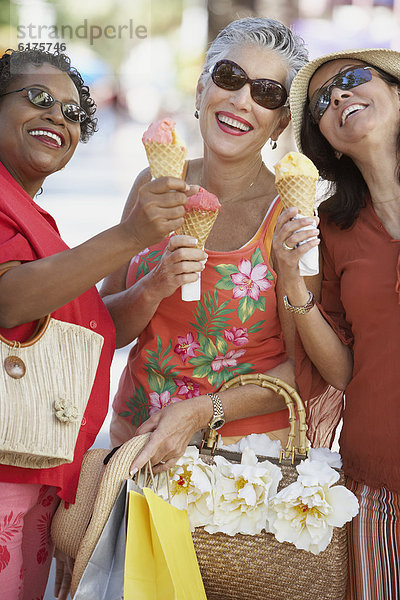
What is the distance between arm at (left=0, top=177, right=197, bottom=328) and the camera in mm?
2055

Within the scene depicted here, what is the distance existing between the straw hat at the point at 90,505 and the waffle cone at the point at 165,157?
0.90 metres

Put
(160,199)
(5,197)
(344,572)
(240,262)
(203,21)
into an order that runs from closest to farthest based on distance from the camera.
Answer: (160,199) → (5,197) → (344,572) → (240,262) → (203,21)

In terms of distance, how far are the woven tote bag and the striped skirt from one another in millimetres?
1067

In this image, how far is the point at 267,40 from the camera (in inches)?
116

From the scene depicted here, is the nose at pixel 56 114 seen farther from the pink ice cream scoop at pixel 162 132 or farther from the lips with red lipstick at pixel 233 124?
the lips with red lipstick at pixel 233 124

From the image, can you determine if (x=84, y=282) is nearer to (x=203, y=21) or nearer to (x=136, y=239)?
(x=136, y=239)

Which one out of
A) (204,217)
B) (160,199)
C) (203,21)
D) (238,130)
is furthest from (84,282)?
(203,21)

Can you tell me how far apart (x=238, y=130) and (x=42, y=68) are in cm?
82

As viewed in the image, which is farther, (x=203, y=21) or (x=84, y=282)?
(x=203, y=21)

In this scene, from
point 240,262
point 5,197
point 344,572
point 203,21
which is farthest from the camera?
point 203,21

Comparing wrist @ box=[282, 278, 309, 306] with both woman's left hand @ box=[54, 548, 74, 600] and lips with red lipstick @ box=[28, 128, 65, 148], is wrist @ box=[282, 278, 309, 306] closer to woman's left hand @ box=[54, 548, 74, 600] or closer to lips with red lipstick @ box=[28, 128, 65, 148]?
lips with red lipstick @ box=[28, 128, 65, 148]

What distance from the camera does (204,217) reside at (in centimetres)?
245

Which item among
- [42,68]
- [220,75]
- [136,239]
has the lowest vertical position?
[136,239]

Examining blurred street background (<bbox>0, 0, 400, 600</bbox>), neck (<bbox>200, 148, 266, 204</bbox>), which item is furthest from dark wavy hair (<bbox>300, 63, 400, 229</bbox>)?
blurred street background (<bbox>0, 0, 400, 600</bbox>)
